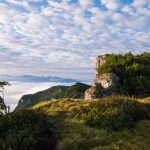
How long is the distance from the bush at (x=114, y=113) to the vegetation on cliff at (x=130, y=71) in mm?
12554

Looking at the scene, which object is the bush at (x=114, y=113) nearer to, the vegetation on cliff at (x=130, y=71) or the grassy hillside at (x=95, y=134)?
the grassy hillside at (x=95, y=134)

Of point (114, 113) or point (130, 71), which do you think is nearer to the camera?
point (114, 113)

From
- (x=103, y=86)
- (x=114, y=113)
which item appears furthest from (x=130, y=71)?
→ (x=114, y=113)

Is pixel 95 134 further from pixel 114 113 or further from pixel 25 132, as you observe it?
pixel 25 132

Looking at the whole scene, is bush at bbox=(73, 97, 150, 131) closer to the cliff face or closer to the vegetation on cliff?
the cliff face

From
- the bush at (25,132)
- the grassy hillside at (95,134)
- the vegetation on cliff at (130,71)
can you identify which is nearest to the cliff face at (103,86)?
the vegetation on cliff at (130,71)

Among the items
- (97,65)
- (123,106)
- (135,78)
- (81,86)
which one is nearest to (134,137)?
(123,106)

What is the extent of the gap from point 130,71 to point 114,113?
18031mm

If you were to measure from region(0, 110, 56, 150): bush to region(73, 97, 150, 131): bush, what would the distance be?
2.50 metres

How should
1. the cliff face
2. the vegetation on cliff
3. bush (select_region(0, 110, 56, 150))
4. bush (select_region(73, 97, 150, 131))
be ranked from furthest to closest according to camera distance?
the vegetation on cliff < the cliff face < bush (select_region(73, 97, 150, 131)) < bush (select_region(0, 110, 56, 150))

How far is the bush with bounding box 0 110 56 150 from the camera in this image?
1877cm

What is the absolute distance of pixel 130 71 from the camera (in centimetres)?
3916

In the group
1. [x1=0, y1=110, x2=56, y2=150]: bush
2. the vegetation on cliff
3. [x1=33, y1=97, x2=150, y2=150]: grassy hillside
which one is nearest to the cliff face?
the vegetation on cliff

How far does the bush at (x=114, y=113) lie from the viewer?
69.4 feet
